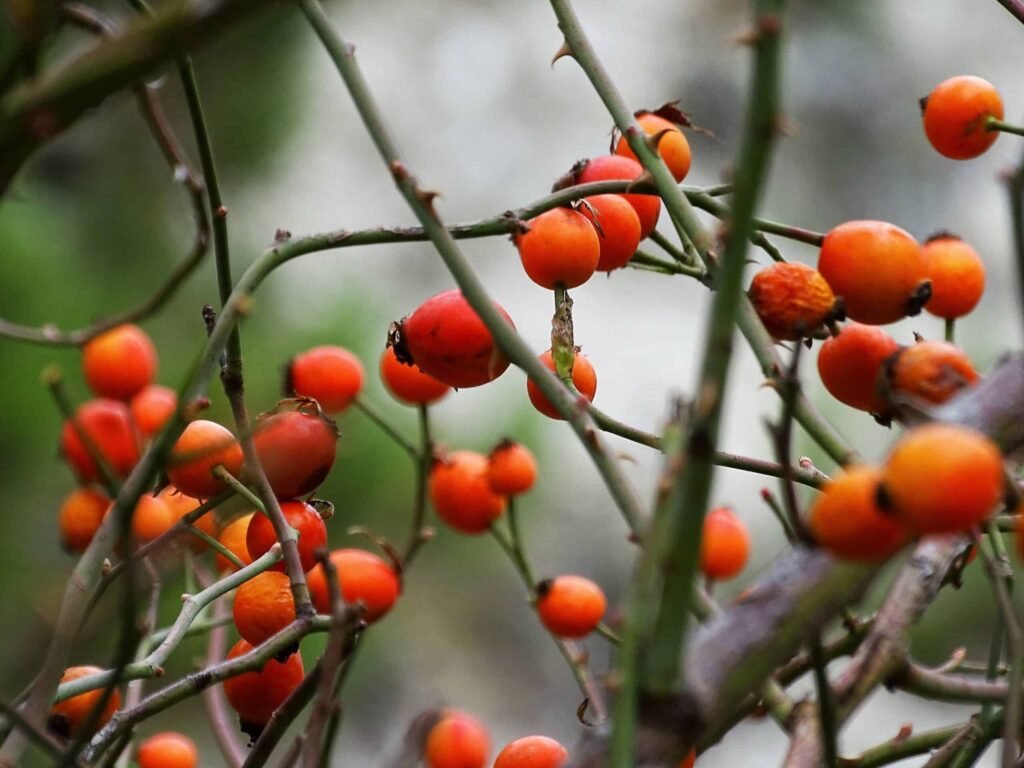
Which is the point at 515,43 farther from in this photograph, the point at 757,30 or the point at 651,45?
the point at 757,30

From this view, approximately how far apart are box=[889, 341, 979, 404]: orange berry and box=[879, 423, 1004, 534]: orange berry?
0.09m

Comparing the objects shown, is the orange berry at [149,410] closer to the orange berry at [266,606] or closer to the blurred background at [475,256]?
the blurred background at [475,256]

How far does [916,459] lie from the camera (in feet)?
0.70

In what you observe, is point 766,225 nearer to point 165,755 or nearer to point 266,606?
point 266,606

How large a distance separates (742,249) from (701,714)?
86 mm

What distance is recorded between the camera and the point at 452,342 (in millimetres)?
405

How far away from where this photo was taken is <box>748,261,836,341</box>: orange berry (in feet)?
1.18

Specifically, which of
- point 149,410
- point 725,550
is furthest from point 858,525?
point 149,410

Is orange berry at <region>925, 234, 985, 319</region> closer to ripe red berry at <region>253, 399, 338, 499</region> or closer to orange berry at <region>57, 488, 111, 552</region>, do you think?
ripe red berry at <region>253, 399, 338, 499</region>

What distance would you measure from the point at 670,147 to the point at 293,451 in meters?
0.20

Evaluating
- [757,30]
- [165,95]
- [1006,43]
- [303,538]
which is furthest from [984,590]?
[1006,43]

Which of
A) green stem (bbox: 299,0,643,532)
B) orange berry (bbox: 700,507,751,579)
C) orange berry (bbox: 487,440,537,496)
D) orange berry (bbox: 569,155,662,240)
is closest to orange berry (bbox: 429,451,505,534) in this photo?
orange berry (bbox: 487,440,537,496)

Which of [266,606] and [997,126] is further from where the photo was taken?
[997,126]

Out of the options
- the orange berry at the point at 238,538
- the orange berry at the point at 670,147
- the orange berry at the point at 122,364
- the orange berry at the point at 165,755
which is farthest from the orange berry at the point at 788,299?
the orange berry at the point at 122,364
